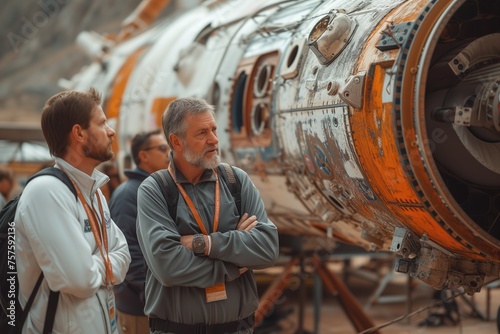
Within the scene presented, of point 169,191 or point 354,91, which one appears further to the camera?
point 354,91

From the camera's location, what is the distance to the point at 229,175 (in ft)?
12.1

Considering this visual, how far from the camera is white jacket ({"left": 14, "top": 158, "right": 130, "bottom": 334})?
10.1 feet

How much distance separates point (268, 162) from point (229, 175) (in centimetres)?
177

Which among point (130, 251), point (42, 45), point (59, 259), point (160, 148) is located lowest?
point (42, 45)

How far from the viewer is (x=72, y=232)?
3.11 meters

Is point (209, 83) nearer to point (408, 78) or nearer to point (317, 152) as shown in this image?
point (317, 152)

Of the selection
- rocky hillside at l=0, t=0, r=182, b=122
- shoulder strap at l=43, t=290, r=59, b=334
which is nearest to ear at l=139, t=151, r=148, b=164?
shoulder strap at l=43, t=290, r=59, b=334

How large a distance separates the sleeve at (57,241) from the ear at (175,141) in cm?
65

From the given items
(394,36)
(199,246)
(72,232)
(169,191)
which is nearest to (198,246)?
(199,246)

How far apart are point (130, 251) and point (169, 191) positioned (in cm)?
141

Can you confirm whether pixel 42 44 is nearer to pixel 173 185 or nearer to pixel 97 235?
pixel 173 185

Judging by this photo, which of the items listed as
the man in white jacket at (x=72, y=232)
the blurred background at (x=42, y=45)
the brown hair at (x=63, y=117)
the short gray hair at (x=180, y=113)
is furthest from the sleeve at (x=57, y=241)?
the blurred background at (x=42, y=45)

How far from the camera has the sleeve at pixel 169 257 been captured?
3.31m

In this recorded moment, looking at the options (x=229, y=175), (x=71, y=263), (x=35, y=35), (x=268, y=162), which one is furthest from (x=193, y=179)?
(x=35, y=35)
